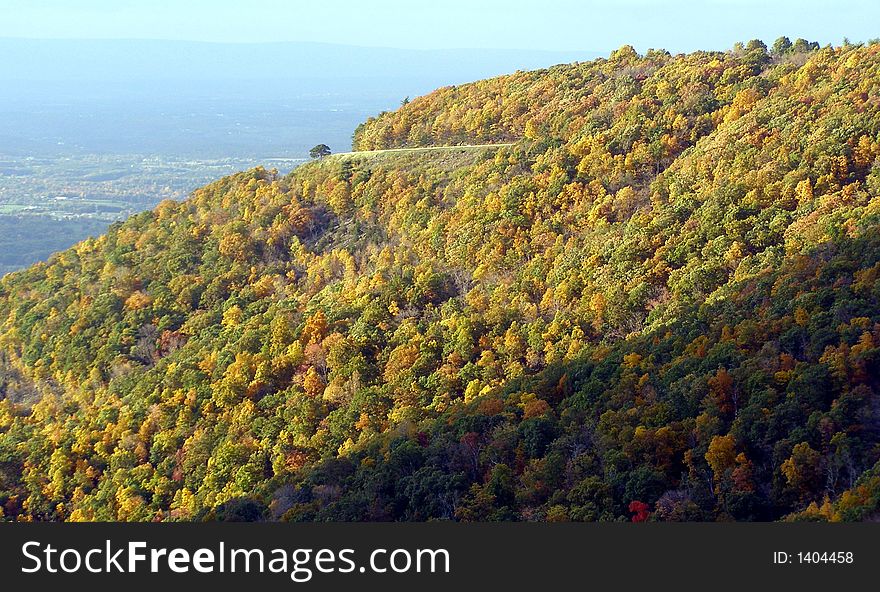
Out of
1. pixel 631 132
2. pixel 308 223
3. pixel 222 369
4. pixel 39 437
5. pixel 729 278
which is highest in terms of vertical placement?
pixel 631 132

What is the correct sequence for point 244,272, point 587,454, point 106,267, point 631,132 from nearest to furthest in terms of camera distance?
point 587,454 → point 631,132 → point 244,272 → point 106,267

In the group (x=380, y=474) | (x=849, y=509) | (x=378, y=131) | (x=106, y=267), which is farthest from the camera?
(x=378, y=131)

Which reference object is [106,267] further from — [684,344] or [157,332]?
[684,344]

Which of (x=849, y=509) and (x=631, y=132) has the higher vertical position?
A: (x=631, y=132)

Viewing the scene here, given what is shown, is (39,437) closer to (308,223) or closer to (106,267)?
(106,267)

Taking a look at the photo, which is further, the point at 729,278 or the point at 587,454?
the point at 729,278

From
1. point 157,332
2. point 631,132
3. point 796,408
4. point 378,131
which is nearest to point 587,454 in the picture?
point 796,408

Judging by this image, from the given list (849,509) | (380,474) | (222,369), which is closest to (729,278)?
(380,474)
